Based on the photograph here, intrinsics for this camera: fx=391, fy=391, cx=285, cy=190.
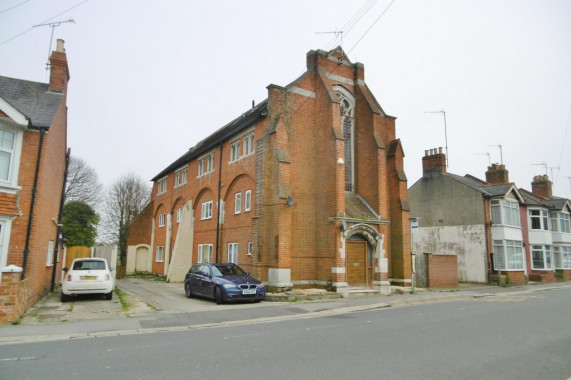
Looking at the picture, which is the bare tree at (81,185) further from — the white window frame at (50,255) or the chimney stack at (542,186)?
the chimney stack at (542,186)

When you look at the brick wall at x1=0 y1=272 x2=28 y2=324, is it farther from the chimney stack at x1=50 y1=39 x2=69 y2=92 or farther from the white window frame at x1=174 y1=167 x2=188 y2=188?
the white window frame at x1=174 y1=167 x2=188 y2=188

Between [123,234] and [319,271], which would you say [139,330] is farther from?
[123,234]

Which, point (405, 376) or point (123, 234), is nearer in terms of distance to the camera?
point (405, 376)

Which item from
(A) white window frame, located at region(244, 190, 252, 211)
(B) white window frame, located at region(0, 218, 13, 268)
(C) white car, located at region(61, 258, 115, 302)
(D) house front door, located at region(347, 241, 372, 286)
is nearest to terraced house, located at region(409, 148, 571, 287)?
(D) house front door, located at region(347, 241, 372, 286)

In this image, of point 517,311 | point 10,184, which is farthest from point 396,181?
point 10,184

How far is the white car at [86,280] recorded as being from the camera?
14664 mm

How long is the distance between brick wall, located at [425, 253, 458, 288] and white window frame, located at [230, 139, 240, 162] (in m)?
13.3

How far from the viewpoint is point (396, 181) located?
894 inches

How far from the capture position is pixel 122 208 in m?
56.4

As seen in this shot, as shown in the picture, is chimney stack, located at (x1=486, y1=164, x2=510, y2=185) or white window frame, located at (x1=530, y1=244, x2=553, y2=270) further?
chimney stack, located at (x1=486, y1=164, x2=510, y2=185)

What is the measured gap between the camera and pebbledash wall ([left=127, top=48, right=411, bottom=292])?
61.9 feet

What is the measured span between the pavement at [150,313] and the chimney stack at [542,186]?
98.3 feet

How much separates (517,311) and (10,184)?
1680cm

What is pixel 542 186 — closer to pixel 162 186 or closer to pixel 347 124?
pixel 347 124
